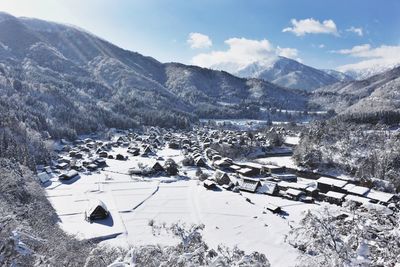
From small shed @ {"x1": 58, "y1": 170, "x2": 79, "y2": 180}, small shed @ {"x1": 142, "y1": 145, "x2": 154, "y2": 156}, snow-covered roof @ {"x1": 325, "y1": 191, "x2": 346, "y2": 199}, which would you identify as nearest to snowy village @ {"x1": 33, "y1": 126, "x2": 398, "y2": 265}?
snow-covered roof @ {"x1": 325, "y1": 191, "x2": 346, "y2": 199}

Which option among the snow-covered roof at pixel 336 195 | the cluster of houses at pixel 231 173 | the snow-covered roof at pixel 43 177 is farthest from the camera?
the snow-covered roof at pixel 43 177

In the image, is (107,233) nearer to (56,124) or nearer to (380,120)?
(56,124)

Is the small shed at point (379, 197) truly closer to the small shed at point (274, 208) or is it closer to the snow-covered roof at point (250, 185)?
the small shed at point (274, 208)

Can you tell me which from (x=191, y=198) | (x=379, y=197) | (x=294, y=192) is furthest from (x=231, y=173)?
(x=379, y=197)

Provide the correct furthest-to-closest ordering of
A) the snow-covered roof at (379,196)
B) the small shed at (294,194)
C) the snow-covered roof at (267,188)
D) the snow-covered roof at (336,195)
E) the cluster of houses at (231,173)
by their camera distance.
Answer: the snow-covered roof at (267,188) → the cluster of houses at (231,173) → the small shed at (294,194) → the snow-covered roof at (336,195) → the snow-covered roof at (379,196)

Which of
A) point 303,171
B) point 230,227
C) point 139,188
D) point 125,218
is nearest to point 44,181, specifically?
point 139,188

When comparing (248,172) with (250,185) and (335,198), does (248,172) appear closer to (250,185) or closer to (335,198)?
(250,185)

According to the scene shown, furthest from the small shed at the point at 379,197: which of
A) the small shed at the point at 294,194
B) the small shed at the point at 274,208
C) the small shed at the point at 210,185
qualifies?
the small shed at the point at 210,185

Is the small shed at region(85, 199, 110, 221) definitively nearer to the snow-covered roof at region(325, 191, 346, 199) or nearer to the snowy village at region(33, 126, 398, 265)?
the snowy village at region(33, 126, 398, 265)

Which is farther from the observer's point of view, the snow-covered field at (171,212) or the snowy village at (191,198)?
the snowy village at (191,198)
